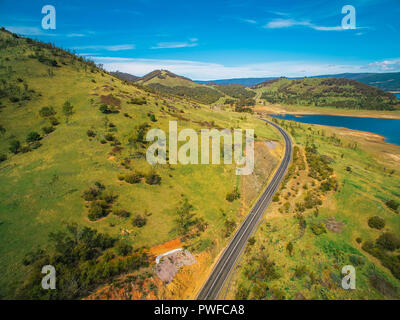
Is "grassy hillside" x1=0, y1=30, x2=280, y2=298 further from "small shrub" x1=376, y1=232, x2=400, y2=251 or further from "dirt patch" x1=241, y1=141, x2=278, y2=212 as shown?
"small shrub" x1=376, y1=232, x2=400, y2=251

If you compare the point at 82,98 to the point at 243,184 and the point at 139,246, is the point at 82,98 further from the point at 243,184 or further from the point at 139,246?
the point at 243,184

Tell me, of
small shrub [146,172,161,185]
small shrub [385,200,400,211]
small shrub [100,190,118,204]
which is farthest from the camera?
small shrub [146,172,161,185]

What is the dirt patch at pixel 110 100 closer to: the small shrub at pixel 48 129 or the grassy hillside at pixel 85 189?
the grassy hillside at pixel 85 189

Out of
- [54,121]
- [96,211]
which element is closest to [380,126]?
[96,211]

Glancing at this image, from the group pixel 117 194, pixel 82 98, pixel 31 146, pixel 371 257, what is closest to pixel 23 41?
pixel 82 98

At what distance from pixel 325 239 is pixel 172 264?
128 ft

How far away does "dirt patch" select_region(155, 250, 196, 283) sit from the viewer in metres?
34.9

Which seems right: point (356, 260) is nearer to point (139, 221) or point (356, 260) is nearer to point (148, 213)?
point (148, 213)

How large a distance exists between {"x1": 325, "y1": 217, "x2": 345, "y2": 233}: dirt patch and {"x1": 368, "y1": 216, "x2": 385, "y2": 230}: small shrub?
20.1 feet

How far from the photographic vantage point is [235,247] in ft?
148

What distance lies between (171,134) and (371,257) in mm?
72017

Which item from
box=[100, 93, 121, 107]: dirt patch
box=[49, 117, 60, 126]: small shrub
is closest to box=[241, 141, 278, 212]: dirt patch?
box=[100, 93, 121, 107]: dirt patch
